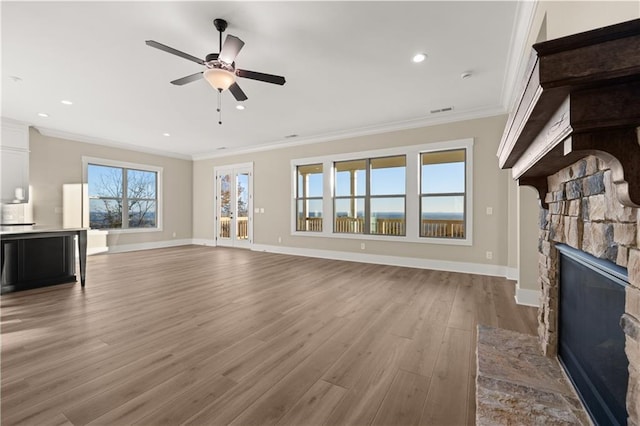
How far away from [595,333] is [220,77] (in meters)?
3.29

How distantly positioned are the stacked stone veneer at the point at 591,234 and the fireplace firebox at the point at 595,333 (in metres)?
0.08

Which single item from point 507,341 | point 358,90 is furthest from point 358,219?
point 507,341

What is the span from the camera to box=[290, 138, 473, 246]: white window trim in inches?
192

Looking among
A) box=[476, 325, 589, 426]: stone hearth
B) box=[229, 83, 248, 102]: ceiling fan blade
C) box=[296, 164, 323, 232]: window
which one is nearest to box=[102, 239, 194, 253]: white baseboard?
box=[296, 164, 323, 232]: window

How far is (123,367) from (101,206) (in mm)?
6559

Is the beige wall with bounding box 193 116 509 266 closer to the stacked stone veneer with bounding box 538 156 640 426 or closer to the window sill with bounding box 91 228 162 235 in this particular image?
the window sill with bounding box 91 228 162 235

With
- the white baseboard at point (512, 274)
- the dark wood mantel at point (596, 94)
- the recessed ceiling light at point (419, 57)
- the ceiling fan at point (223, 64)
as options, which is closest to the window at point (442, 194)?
the white baseboard at point (512, 274)

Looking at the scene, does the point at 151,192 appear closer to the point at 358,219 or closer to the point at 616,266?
the point at 358,219

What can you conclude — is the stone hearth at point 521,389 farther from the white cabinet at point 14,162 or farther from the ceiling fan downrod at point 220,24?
the white cabinet at point 14,162

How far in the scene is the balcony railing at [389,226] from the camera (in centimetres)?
513

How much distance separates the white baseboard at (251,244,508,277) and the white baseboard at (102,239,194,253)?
3179mm

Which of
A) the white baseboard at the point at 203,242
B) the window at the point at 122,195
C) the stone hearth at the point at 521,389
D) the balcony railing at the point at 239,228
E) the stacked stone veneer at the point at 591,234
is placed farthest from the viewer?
the white baseboard at the point at 203,242

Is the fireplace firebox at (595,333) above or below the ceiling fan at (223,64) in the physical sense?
below

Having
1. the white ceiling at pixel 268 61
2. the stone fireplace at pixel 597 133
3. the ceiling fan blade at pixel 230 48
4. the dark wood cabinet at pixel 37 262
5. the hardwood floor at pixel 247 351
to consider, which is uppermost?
the white ceiling at pixel 268 61
